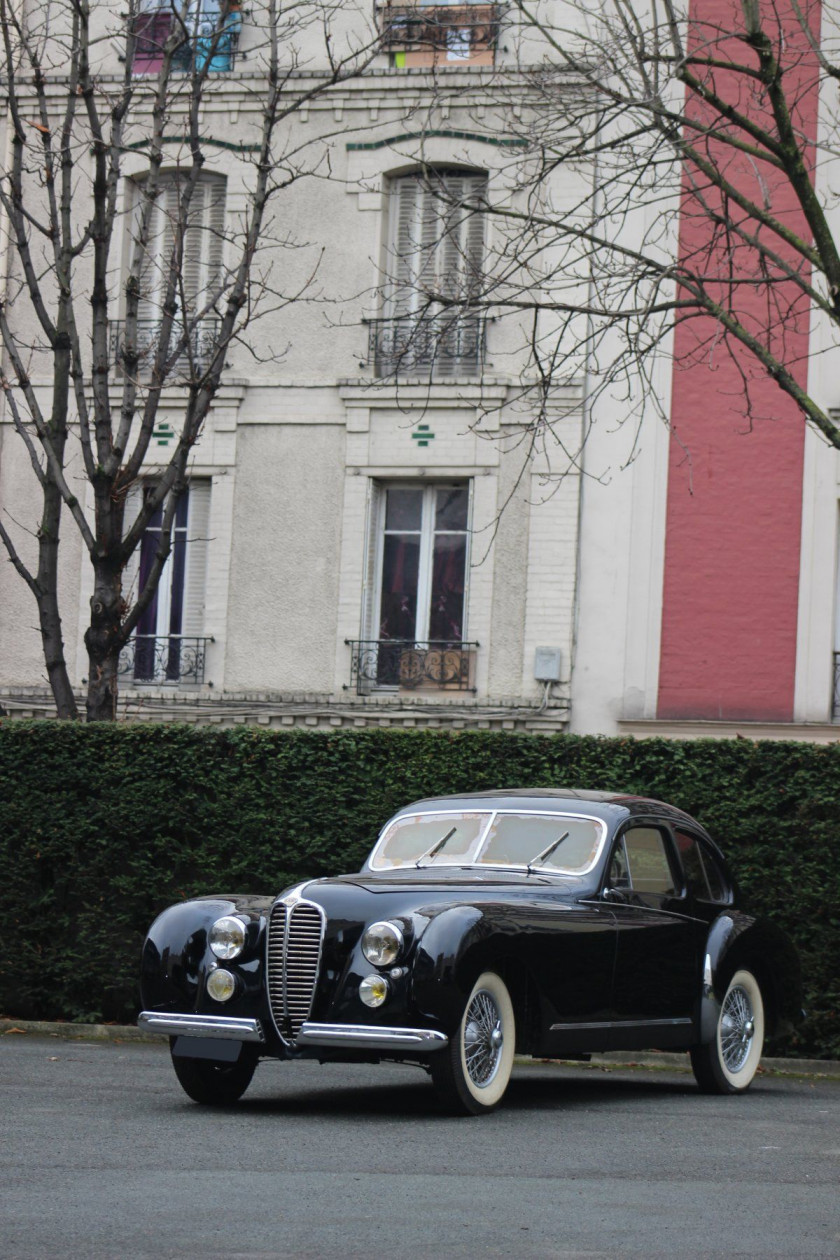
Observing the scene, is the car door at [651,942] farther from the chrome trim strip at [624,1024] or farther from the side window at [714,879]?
the side window at [714,879]

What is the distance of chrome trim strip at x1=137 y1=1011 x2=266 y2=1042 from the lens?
9070mm

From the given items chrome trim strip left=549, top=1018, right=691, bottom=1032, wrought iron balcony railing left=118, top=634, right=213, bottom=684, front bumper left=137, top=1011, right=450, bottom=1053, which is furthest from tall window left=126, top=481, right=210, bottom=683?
front bumper left=137, top=1011, right=450, bottom=1053

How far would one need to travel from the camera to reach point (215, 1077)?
31.9 ft

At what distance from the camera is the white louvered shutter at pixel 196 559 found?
896 inches

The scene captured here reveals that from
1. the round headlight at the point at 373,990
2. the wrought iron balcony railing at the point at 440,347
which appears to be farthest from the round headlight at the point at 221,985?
the wrought iron balcony railing at the point at 440,347

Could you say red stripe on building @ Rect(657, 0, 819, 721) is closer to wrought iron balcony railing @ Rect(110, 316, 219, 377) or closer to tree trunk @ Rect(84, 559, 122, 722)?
wrought iron balcony railing @ Rect(110, 316, 219, 377)

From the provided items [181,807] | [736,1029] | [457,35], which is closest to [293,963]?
[736,1029]

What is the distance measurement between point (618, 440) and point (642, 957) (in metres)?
11.8

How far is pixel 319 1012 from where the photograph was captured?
905 centimetres

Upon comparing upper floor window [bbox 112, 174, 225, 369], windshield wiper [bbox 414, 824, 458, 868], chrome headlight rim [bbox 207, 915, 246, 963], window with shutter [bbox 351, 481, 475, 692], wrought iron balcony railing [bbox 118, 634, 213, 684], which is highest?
upper floor window [bbox 112, 174, 225, 369]

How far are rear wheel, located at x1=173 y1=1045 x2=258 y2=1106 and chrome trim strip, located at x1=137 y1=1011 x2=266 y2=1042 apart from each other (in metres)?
0.21

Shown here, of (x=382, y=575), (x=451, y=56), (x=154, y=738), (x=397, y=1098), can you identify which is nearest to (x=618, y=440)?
(x=382, y=575)

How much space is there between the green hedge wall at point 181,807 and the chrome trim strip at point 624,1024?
405 cm

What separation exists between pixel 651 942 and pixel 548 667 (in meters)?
10.9
